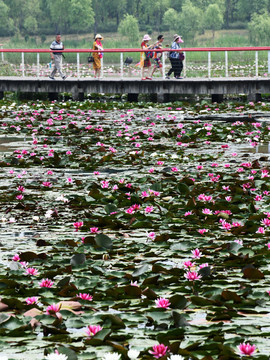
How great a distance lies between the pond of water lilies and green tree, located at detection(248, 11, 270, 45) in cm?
7436

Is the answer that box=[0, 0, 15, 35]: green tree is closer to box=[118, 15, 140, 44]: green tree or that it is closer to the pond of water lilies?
box=[118, 15, 140, 44]: green tree

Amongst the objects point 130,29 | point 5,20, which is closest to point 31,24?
point 5,20

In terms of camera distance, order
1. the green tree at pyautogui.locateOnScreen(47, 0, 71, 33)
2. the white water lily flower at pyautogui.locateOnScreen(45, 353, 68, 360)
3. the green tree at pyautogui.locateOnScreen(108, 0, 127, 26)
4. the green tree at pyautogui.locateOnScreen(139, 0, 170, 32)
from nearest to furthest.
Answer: the white water lily flower at pyautogui.locateOnScreen(45, 353, 68, 360) → the green tree at pyautogui.locateOnScreen(47, 0, 71, 33) → the green tree at pyautogui.locateOnScreen(108, 0, 127, 26) → the green tree at pyautogui.locateOnScreen(139, 0, 170, 32)

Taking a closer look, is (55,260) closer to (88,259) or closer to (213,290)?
(88,259)

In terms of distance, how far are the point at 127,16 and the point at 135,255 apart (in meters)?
94.0

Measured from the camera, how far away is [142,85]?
2438cm

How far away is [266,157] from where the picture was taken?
1002 cm

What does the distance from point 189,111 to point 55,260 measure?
1465cm

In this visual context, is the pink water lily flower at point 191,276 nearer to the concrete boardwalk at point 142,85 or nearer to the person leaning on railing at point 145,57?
the concrete boardwalk at point 142,85

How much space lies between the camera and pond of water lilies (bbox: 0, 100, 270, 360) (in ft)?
12.2

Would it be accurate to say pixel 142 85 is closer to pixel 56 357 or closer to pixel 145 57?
pixel 145 57

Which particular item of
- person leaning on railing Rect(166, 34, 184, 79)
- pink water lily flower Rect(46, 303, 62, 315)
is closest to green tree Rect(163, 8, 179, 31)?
person leaning on railing Rect(166, 34, 184, 79)

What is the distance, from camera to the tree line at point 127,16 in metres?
99.2

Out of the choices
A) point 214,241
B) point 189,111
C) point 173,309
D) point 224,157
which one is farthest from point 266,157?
point 189,111
